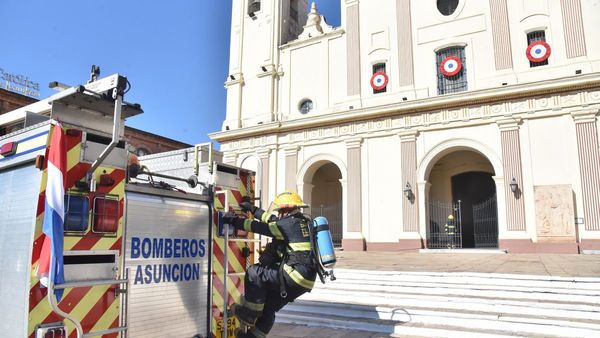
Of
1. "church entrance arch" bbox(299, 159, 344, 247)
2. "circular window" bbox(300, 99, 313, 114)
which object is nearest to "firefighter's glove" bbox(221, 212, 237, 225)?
"church entrance arch" bbox(299, 159, 344, 247)

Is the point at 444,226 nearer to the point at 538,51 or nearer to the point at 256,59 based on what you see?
the point at 538,51

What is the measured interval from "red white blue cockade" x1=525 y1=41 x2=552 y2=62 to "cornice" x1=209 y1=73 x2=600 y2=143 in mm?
1466

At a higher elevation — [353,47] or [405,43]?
[353,47]

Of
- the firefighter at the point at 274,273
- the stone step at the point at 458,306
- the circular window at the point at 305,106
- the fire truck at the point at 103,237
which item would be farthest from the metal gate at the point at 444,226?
the fire truck at the point at 103,237

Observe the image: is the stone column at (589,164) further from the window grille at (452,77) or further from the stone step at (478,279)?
the stone step at (478,279)

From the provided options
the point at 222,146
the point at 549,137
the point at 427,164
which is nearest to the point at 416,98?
the point at 427,164

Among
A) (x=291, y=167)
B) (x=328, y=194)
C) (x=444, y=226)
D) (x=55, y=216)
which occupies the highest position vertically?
(x=291, y=167)

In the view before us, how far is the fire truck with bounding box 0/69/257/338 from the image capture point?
328 centimetres

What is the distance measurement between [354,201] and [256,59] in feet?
35.3

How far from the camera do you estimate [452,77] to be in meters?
20.4

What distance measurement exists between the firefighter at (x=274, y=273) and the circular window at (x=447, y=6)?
19673 millimetres

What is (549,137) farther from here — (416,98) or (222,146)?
(222,146)

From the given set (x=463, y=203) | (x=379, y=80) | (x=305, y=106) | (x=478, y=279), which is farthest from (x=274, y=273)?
(x=305, y=106)

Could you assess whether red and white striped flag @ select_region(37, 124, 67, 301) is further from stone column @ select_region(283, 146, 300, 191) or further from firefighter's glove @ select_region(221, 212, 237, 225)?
stone column @ select_region(283, 146, 300, 191)
